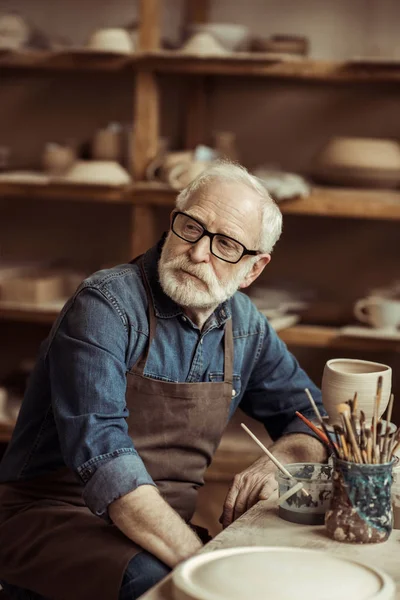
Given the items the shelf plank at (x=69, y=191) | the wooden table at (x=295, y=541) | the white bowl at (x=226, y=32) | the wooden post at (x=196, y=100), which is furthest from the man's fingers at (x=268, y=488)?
the wooden post at (x=196, y=100)

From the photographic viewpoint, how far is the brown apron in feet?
6.19

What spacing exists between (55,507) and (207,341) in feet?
1.77

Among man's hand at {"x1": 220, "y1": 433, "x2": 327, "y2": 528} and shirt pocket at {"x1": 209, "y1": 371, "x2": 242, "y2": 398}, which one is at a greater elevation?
shirt pocket at {"x1": 209, "y1": 371, "x2": 242, "y2": 398}

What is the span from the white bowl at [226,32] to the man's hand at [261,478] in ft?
6.69

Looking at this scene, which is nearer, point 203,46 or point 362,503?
point 362,503

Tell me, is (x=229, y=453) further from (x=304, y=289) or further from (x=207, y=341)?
(x=207, y=341)

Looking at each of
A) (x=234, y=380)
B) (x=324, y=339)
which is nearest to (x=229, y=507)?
(x=234, y=380)

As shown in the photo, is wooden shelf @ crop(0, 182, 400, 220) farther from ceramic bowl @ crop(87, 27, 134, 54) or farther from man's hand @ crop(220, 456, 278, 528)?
man's hand @ crop(220, 456, 278, 528)

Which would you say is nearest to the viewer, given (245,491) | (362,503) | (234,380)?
(362,503)

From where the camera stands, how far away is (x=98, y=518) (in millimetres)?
2031

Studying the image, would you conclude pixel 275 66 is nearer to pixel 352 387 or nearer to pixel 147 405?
pixel 147 405

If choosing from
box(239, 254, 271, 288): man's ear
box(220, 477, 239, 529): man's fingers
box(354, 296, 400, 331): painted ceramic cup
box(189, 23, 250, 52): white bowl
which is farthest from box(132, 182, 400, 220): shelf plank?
box(220, 477, 239, 529): man's fingers

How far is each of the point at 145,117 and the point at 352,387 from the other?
6.93 ft

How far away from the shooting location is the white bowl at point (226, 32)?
12.1 feet
